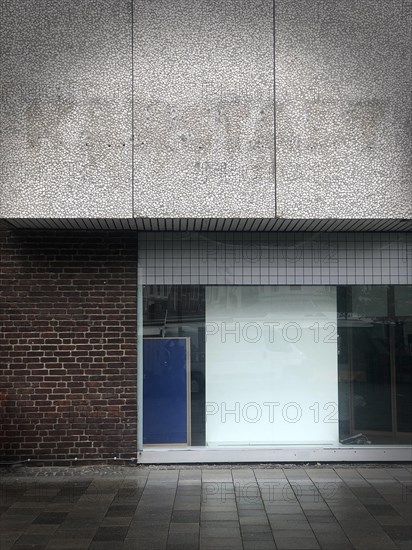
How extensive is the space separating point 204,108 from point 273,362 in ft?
12.1

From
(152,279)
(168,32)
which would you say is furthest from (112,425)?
(168,32)

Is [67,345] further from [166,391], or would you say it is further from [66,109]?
[66,109]

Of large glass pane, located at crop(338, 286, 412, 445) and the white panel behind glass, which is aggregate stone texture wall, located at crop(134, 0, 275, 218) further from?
large glass pane, located at crop(338, 286, 412, 445)

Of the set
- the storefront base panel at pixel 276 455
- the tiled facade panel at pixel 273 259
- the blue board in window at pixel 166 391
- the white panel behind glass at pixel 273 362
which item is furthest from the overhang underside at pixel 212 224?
the storefront base panel at pixel 276 455

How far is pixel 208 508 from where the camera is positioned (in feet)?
26.6

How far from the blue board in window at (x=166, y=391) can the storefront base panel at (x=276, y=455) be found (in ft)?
0.62

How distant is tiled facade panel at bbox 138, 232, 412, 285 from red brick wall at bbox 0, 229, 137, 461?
0.44 metres

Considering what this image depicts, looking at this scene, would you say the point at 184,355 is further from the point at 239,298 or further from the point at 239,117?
the point at 239,117

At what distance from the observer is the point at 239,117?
9180 millimetres

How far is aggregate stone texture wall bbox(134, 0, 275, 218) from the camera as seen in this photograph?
29.9 ft

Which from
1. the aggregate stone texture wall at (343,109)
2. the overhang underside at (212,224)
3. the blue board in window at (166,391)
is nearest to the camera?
the aggregate stone texture wall at (343,109)

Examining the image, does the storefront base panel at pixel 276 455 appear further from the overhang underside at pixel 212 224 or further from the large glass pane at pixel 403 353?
the overhang underside at pixel 212 224

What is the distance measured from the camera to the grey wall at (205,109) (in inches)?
357

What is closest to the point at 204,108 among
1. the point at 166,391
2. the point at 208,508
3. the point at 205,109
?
the point at 205,109
